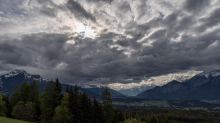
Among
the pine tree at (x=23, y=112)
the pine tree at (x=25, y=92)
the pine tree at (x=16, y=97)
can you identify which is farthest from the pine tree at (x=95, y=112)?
the pine tree at (x=16, y=97)

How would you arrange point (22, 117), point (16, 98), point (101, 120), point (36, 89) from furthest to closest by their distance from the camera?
point (101, 120) → point (36, 89) → point (16, 98) → point (22, 117)

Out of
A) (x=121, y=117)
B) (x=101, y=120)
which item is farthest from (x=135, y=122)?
(x=121, y=117)

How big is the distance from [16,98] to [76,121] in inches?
1388

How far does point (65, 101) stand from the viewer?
56.5m

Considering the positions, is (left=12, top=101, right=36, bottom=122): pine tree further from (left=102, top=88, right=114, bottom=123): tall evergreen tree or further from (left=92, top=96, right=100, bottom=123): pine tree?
(left=102, top=88, right=114, bottom=123): tall evergreen tree

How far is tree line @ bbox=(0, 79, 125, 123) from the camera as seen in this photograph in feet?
185

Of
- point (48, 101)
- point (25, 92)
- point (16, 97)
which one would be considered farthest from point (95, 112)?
point (16, 97)

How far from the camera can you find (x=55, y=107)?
2359 inches

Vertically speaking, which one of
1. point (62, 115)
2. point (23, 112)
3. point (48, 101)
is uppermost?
point (48, 101)

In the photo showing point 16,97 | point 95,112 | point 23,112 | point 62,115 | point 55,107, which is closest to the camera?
point 62,115

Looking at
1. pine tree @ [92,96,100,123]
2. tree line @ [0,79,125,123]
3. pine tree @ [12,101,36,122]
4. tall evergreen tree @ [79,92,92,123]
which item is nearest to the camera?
pine tree @ [12,101,36,122]

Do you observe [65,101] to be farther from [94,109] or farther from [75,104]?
[94,109]

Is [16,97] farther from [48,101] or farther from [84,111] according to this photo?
[84,111]

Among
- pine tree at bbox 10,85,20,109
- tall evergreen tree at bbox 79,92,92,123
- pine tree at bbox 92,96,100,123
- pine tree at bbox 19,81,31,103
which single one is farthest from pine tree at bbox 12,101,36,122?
pine tree at bbox 92,96,100,123
